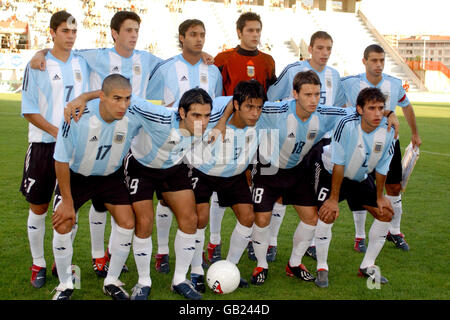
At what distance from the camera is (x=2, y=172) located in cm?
874

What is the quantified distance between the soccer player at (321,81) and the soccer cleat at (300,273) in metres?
0.51

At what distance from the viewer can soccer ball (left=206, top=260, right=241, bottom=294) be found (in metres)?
4.03

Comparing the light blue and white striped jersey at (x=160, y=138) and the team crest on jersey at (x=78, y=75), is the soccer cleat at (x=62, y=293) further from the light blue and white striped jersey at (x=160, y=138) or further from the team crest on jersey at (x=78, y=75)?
the team crest on jersey at (x=78, y=75)

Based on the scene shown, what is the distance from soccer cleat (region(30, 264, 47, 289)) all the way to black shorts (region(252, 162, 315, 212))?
5.83ft

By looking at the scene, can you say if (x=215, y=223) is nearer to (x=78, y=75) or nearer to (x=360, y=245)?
(x=360, y=245)

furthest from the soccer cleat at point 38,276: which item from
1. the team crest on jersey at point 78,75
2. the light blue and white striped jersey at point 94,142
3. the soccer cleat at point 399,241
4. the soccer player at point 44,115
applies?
the soccer cleat at point 399,241

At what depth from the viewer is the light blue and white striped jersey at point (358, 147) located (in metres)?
4.39

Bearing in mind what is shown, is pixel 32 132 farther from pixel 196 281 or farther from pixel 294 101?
pixel 294 101

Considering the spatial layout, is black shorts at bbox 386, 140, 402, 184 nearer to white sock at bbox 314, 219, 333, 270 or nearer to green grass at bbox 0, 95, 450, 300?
green grass at bbox 0, 95, 450, 300

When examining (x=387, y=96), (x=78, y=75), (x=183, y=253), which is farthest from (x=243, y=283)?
(x=387, y=96)

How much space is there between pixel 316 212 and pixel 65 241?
80.9 inches

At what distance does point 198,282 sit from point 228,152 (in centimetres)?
107

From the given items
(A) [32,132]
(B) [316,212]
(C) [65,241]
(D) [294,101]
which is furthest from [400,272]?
(A) [32,132]

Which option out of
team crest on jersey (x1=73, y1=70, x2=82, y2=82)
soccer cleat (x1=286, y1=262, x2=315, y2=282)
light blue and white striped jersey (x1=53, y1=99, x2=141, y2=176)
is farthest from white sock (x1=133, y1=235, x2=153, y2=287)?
team crest on jersey (x1=73, y1=70, x2=82, y2=82)
